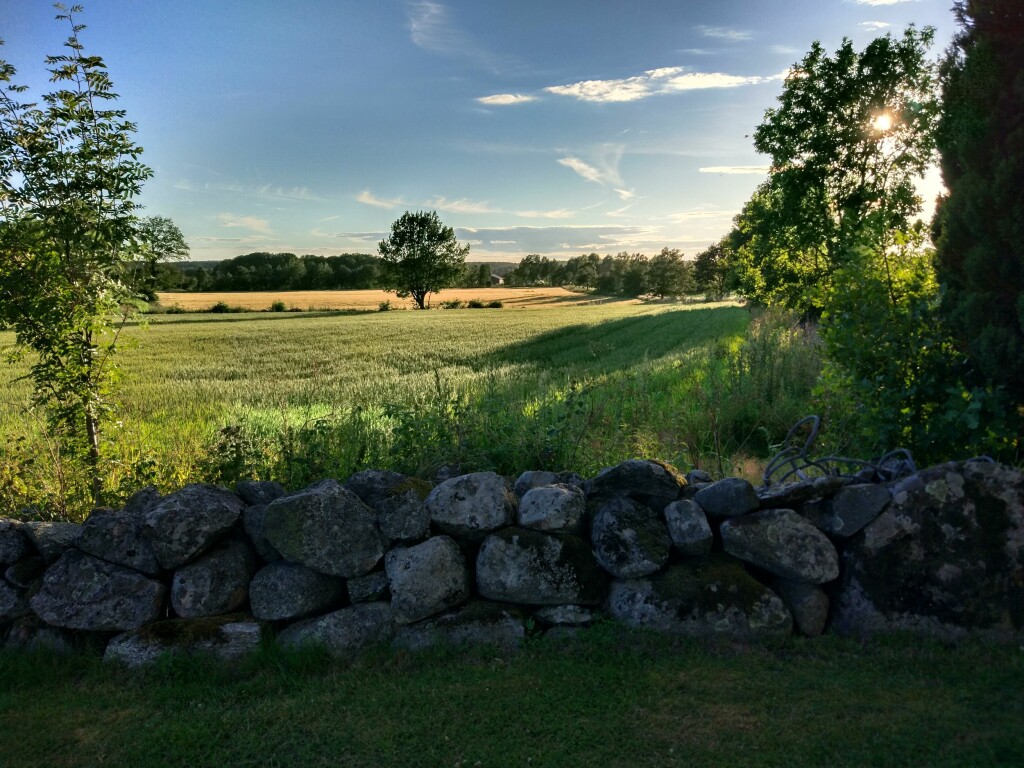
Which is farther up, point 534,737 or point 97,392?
point 97,392

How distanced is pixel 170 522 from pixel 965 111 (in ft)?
19.2

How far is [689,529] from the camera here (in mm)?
4160

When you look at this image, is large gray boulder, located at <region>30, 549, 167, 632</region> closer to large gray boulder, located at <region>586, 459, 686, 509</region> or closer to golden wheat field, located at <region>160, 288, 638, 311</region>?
large gray boulder, located at <region>586, 459, 686, 509</region>

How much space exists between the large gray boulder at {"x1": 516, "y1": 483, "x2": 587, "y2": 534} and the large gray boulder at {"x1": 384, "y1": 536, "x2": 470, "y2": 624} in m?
0.51

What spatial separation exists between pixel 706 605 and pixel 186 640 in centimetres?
311

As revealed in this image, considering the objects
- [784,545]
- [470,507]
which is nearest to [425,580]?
[470,507]

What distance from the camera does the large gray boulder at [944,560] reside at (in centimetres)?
385

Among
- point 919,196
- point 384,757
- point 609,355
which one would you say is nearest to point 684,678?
point 384,757

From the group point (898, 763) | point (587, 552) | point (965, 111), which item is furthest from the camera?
point (965, 111)

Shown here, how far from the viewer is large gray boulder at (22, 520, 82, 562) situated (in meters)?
4.36

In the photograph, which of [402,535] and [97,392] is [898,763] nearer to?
[402,535]

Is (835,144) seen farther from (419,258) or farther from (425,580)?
(419,258)

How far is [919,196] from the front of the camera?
979 inches

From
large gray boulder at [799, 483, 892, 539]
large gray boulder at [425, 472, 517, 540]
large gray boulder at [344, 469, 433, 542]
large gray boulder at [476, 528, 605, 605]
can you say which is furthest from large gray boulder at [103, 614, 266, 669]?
large gray boulder at [799, 483, 892, 539]
